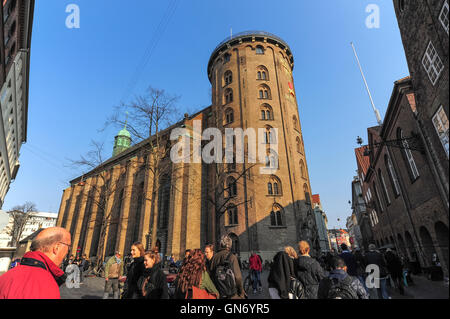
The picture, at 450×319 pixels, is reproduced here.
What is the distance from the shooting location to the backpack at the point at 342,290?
315 cm

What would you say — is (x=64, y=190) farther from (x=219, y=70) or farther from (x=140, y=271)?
(x=140, y=271)

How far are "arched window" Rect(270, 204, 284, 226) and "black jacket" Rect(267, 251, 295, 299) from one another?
750 inches

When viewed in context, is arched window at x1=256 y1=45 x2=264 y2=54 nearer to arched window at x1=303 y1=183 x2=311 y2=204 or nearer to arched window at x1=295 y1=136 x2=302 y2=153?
arched window at x1=295 y1=136 x2=302 y2=153

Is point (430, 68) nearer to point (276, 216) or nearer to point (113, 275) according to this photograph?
point (113, 275)

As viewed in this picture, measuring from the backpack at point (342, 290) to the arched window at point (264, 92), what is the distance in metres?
27.3

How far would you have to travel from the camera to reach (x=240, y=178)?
2480cm

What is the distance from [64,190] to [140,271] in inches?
2344

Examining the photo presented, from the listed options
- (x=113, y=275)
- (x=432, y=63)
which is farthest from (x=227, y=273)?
(x=432, y=63)

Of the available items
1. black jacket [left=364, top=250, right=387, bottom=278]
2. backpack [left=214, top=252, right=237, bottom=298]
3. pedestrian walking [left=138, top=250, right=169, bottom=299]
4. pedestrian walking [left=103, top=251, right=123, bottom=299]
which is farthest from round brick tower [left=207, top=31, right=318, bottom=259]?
pedestrian walking [left=138, top=250, right=169, bottom=299]

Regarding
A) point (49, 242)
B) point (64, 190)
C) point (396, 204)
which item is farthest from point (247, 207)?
point (64, 190)

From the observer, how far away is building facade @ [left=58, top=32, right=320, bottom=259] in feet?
74.9

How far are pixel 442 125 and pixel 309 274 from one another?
4702 mm

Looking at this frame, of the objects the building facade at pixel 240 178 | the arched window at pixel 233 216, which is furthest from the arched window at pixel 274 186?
the arched window at pixel 233 216

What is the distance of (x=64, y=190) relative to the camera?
51.3 metres
